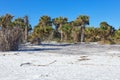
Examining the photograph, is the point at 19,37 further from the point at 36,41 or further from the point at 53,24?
the point at 53,24

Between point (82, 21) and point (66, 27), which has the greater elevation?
point (82, 21)

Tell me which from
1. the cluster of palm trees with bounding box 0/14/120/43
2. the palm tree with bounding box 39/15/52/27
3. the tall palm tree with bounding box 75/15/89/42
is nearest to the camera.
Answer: the cluster of palm trees with bounding box 0/14/120/43

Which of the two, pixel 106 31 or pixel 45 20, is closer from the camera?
pixel 106 31

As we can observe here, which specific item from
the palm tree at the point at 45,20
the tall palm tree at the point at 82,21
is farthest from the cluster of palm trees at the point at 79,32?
the palm tree at the point at 45,20

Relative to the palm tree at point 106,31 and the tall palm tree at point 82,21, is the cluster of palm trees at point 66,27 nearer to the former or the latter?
the tall palm tree at point 82,21

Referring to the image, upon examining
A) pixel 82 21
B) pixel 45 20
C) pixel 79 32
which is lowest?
pixel 79 32

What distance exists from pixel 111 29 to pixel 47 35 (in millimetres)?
12359

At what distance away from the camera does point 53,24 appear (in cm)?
7162

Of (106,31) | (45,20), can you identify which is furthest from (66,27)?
(45,20)

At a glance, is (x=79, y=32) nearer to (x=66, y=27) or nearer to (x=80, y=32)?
(x=80, y=32)

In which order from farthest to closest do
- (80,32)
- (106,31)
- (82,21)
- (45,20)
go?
(45,20), (82,21), (80,32), (106,31)

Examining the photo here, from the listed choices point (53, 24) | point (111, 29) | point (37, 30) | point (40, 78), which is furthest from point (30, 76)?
point (53, 24)

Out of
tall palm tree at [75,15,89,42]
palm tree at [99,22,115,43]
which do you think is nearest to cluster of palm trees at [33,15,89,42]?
tall palm tree at [75,15,89,42]

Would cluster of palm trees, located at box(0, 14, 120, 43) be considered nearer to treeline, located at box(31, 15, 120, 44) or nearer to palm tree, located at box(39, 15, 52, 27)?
treeline, located at box(31, 15, 120, 44)
